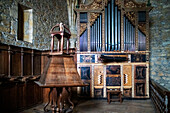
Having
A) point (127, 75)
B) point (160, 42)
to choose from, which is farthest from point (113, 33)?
point (160, 42)

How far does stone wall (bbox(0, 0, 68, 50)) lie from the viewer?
479 cm

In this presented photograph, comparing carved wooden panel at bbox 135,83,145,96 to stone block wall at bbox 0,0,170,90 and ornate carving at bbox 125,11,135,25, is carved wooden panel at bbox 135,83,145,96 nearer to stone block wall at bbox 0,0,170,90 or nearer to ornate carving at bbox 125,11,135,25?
stone block wall at bbox 0,0,170,90

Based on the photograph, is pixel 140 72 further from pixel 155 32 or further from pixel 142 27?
pixel 155 32

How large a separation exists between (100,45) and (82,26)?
97cm

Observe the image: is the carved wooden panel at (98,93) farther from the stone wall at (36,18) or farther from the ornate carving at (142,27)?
the stone wall at (36,18)

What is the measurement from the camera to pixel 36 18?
6.39 m

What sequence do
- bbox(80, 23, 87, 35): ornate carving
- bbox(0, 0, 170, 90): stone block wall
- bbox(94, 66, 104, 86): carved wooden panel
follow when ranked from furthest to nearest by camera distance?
bbox(0, 0, 170, 90): stone block wall
bbox(80, 23, 87, 35): ornate carving
bbox(94, 66, 104, 86): carved wooden panel

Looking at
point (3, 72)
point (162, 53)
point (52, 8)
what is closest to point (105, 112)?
point (3, 72)

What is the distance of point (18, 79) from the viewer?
466 cm

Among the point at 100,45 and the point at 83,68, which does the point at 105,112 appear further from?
the point at 100,45

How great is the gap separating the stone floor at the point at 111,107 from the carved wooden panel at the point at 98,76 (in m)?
0.65

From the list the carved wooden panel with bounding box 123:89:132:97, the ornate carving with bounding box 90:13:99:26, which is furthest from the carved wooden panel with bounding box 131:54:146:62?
the ornate carving with bounding box 90:13:99:26

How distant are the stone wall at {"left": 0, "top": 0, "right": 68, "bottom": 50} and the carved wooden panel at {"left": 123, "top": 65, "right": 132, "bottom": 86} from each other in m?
3.43

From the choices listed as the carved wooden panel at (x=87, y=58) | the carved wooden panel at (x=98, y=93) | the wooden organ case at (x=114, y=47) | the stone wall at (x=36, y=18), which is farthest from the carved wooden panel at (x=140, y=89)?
the stone wall at (x=36, y=18)
